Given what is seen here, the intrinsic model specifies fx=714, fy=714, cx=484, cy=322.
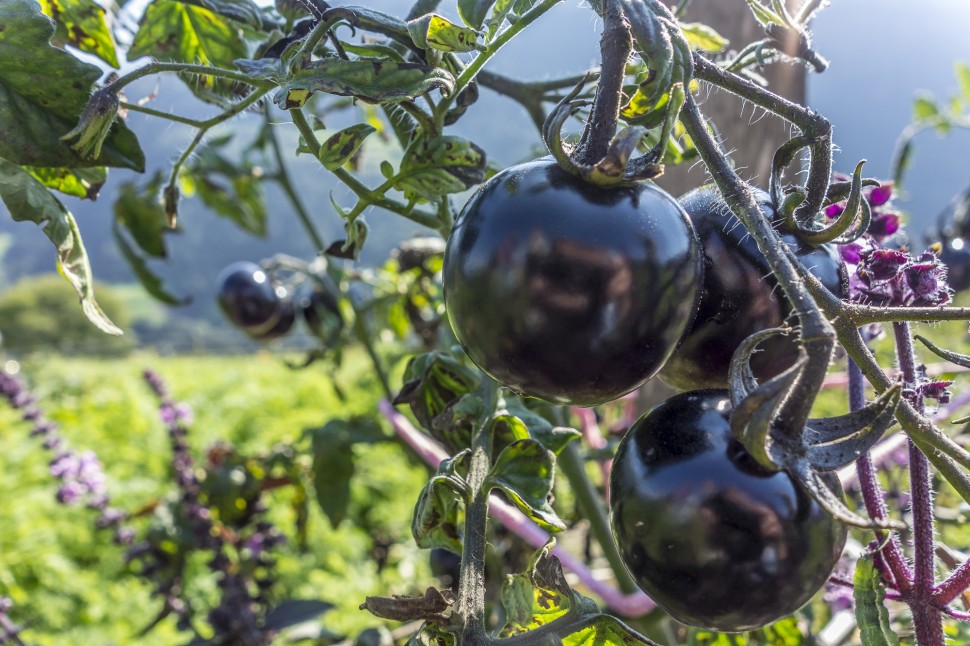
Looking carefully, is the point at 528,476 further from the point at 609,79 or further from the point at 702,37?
the point at 702,37

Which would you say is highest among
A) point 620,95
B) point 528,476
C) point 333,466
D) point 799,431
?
point 620,95

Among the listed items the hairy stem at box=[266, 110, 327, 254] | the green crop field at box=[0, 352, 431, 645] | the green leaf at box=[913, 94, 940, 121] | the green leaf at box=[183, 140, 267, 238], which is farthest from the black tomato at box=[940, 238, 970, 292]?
the green leaf at box=[183, 140, 267, 238]

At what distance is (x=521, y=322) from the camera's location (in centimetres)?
31

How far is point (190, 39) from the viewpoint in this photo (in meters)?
0.64

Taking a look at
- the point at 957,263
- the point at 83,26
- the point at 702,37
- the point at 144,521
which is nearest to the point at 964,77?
the point at 957,263

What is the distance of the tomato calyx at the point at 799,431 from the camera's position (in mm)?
266

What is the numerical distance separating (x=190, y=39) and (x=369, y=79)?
14.9 inches

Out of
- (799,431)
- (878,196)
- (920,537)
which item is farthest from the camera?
(878,196)

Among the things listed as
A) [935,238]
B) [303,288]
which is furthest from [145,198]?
[935,238]

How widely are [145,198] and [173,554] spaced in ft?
1.83

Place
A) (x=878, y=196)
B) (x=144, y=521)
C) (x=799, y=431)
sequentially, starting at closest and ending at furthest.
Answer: (x=799, y=431) < (x=878, y=196) < (x=144, y=521)

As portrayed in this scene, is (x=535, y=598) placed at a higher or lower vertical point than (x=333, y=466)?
higher

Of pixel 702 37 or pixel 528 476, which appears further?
pixel 702 37

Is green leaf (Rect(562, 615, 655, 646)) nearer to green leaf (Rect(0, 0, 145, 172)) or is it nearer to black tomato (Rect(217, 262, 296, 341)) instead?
green leaf (Rect(0, 0, 145, 172))
